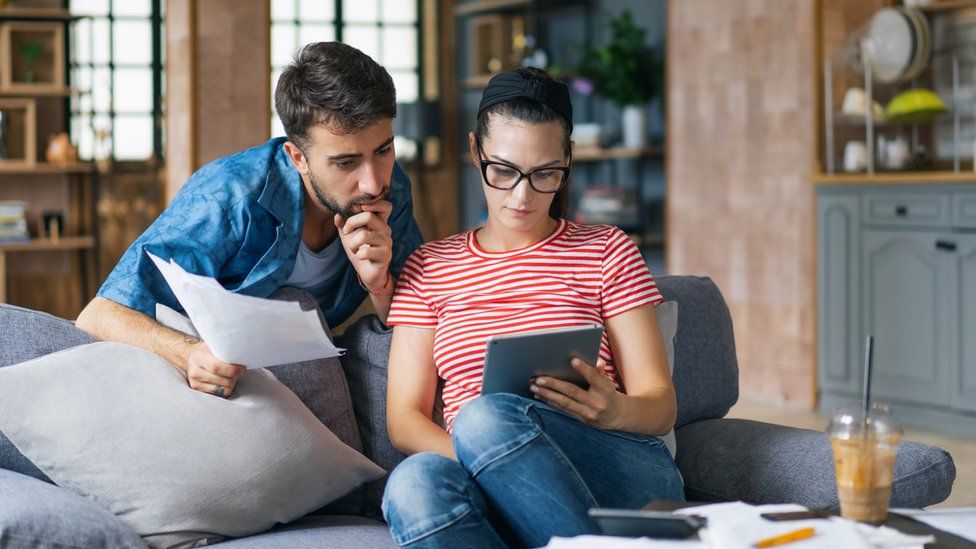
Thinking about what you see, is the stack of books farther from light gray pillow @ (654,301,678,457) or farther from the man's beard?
light gray pillow @ (654,301,678,457)

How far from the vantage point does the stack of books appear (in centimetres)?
655

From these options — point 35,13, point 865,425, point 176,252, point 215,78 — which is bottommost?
point 865,425

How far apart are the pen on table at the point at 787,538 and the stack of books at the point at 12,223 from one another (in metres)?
6.18

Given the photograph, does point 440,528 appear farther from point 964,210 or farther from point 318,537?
point 964,210

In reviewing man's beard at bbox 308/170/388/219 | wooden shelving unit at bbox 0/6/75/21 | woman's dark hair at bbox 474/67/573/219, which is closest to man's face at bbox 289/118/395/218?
man's beard at bbox 308/170/388/219

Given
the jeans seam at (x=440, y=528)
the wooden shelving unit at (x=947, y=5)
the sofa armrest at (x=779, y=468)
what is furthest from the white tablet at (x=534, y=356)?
the wooden shelving unit at (x=947, y=5)

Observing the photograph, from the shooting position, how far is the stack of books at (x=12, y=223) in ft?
21.5

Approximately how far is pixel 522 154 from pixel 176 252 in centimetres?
68

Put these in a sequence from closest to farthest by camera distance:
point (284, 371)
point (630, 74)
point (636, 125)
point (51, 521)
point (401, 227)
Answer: point (51, 521) < point (284, 371) < point (401, 227) < point (630, 74) < point (636, 125)

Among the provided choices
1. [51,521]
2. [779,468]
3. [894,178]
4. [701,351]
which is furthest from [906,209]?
[51,521]

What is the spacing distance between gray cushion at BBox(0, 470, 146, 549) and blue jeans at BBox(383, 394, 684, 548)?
0.41 m

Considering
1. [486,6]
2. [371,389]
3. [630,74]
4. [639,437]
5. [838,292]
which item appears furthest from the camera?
[486,6]

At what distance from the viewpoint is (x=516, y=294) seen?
198 centimetres

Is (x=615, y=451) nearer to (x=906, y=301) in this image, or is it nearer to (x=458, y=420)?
(x=458, y=420)
